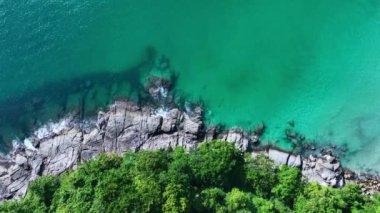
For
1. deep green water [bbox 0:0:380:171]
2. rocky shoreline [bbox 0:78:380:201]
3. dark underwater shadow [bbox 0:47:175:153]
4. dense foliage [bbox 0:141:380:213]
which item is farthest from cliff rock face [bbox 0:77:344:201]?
dense foliage [bbox 0:141:380:213]

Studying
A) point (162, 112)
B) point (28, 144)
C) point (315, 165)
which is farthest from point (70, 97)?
point (315, 165)

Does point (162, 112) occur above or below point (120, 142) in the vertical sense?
above

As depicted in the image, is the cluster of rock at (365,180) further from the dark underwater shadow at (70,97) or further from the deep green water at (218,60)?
the dark underwater shadow at (70,97)

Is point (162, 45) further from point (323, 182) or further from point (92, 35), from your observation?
point (323, 182)

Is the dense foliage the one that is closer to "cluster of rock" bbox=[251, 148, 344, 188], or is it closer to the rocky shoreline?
"cluster of rock" bbox=[251, 148, 344, 188]

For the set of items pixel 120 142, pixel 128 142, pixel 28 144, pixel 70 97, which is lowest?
pixel 28 144

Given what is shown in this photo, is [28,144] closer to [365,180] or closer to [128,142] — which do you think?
[128,142]
